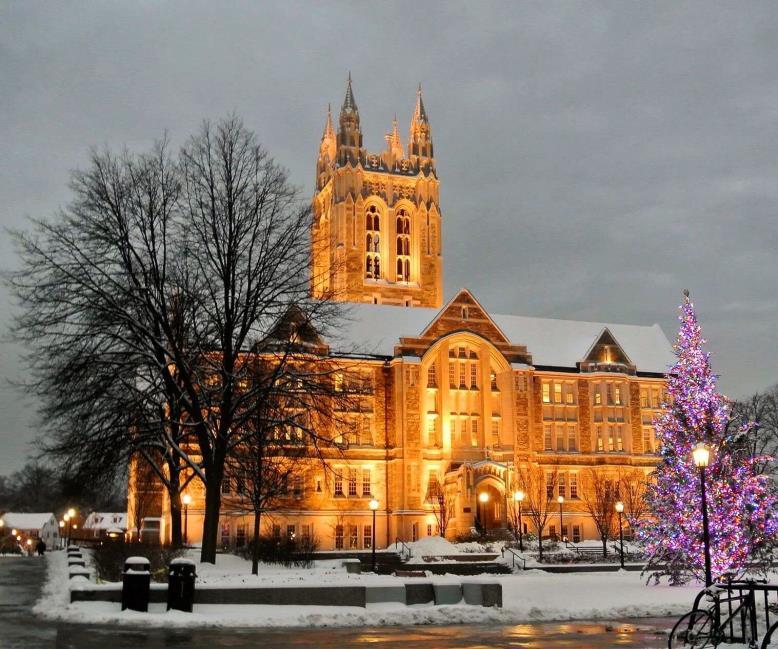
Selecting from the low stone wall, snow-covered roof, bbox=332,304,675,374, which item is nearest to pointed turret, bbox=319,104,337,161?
snow-covered roof, bbox=332,304,675,374

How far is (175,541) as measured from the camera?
38.5m

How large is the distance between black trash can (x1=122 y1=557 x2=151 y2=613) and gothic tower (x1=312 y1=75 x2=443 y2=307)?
73.8 m

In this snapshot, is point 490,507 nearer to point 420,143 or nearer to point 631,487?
point 631,487

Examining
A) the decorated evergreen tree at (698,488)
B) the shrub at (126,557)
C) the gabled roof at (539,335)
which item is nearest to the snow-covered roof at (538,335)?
the gabled roof at (539,335)

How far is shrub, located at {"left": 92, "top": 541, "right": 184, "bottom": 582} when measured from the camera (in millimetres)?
28239

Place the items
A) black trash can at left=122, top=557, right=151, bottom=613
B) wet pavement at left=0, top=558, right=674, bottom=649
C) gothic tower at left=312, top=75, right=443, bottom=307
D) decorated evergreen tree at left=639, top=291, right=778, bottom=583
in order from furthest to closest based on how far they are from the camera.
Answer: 1. gothic tower at left=312, top=75, right=443, bottom=307
2. decorated evergreen tree at left=639, top=291, right=778, bottom=583
3. black trash can at left=122, top=557, right=151, bottom=613
4. wet pavement at left=0, top=558, right=674, bottom=649

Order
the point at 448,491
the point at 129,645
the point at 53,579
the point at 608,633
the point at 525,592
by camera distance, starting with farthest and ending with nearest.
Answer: the point at 448,491
the point at 53,579
the point at 525,592
the point at 608,633
the point at 129,645

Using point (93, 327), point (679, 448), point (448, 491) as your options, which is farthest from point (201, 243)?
point (448, 491)

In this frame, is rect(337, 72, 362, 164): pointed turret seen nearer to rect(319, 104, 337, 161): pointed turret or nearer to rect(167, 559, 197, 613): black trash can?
rect(319, 104, 337, 161): pointed turret

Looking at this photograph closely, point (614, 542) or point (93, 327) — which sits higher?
point (93, 327)

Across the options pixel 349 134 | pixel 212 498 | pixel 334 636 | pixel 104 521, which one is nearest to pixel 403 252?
pixel 349 134

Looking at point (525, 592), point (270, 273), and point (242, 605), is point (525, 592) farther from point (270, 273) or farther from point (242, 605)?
point (270, 273)

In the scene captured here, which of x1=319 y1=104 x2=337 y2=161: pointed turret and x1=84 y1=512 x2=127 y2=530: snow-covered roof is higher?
x1=319 y1=104 x2=337 y2=161: pointed turret

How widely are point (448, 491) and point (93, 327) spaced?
39.6m
